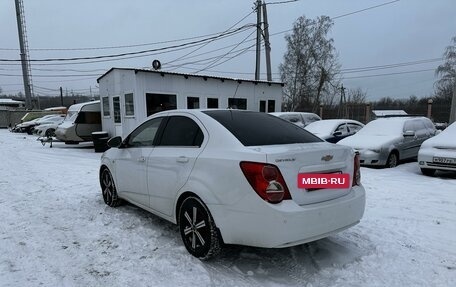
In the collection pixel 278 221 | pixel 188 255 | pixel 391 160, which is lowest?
pixel 188 255

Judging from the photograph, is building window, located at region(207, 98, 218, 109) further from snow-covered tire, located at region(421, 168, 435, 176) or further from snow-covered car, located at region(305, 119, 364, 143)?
snow-covered tire, located at region(421, 168, 435, 176)

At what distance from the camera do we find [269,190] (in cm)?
291

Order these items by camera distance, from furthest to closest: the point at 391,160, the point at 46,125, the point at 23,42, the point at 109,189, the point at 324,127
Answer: the point at 23,42, the point at 46,125, the point at 324,127, the point at 391,160, the point at 109,189

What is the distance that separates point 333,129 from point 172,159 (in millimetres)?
8655

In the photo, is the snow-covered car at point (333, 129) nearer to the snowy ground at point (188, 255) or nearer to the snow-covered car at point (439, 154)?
the snow-covered car at point (439, 154)

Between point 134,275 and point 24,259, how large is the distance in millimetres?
1350

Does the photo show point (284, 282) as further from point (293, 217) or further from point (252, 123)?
point (252, 123)

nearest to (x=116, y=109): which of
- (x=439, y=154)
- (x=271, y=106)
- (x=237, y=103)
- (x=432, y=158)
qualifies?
(x=237, y=103)

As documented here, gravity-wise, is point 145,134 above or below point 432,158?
above

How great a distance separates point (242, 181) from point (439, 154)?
6.80m

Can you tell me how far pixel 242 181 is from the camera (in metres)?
2.99

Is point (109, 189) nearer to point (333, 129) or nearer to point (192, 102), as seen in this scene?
point (333, 129)

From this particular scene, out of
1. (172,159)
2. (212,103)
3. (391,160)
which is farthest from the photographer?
(212,103)

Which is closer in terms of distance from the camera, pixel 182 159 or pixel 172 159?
pixel 182 159
